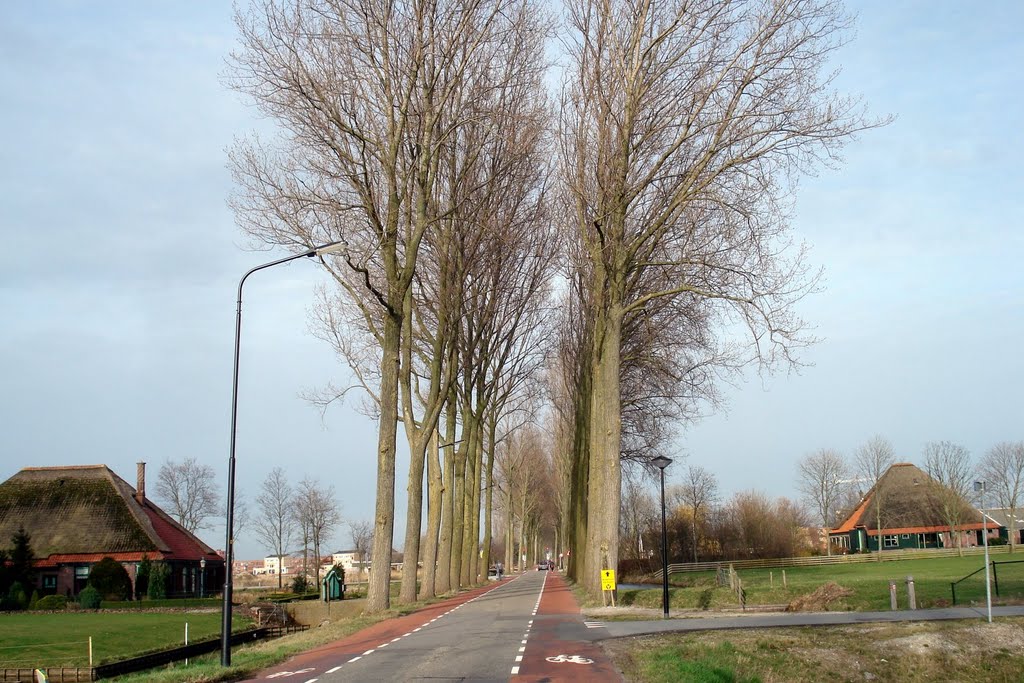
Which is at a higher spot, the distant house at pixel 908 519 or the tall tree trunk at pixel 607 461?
the tall tree trunk at pixel 607 461

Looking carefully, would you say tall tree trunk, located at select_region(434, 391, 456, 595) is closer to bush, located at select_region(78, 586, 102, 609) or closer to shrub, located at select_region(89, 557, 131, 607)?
bush, located at select_region(78, 586, 102, 609)

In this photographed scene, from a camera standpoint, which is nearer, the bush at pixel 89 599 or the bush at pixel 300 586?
the bush at pixel 89 599

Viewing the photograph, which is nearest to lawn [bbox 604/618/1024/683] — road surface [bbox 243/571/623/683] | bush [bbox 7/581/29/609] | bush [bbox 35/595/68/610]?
road surface [bbox 243/571/623/683]

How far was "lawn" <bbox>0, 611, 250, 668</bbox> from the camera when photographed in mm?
30078

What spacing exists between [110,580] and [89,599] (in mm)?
2954

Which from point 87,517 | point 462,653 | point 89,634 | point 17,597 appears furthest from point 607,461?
point 87,517

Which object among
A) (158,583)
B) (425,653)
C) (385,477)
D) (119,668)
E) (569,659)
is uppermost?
(385,477)

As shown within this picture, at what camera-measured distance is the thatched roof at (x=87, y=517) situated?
196 feet

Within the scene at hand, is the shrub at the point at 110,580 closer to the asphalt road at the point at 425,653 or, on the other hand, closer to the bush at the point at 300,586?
the bush at the point at 300,586

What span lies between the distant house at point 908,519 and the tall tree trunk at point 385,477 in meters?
64.2

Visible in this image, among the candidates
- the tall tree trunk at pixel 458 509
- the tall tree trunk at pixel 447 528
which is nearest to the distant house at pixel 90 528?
the tall tree trunk at pixel 458 509

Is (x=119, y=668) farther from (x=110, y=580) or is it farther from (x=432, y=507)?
(x=110, y=580)

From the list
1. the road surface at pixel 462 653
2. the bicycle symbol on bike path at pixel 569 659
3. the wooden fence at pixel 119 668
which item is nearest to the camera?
the road surface at pixel 462 653

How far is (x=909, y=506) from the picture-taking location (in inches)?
3339
